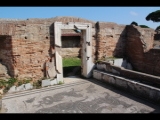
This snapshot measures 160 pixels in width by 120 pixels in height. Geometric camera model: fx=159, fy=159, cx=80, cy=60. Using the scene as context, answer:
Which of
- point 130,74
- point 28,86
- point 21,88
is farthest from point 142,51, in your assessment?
point 21,88

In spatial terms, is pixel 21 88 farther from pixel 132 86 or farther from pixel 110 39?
pixel 110 39

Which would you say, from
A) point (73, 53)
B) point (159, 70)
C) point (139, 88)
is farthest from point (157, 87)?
point (73, 53)

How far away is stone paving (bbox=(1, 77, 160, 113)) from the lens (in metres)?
5.69

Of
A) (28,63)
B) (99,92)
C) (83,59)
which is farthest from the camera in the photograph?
(83,59)

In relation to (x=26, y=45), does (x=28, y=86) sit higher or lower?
lower

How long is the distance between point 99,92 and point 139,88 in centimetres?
175

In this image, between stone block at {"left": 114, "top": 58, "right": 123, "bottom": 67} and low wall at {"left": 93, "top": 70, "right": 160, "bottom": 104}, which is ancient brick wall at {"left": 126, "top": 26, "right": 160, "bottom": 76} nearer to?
stone block at {"left": 114, "top": 58, "right": 123, "bottom": 67}

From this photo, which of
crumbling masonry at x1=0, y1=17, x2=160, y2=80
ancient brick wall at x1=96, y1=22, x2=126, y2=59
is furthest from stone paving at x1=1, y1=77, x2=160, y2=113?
ancient brick wall at x1=96, y1=22, x2=126, y2=59

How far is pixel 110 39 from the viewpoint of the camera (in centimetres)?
1015

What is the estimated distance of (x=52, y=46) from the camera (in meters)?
8.24

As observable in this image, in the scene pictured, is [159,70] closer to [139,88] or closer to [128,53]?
[128,53]

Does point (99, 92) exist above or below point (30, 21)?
below

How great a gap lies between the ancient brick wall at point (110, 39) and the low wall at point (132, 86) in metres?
1.77

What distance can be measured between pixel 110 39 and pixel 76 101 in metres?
5.22
